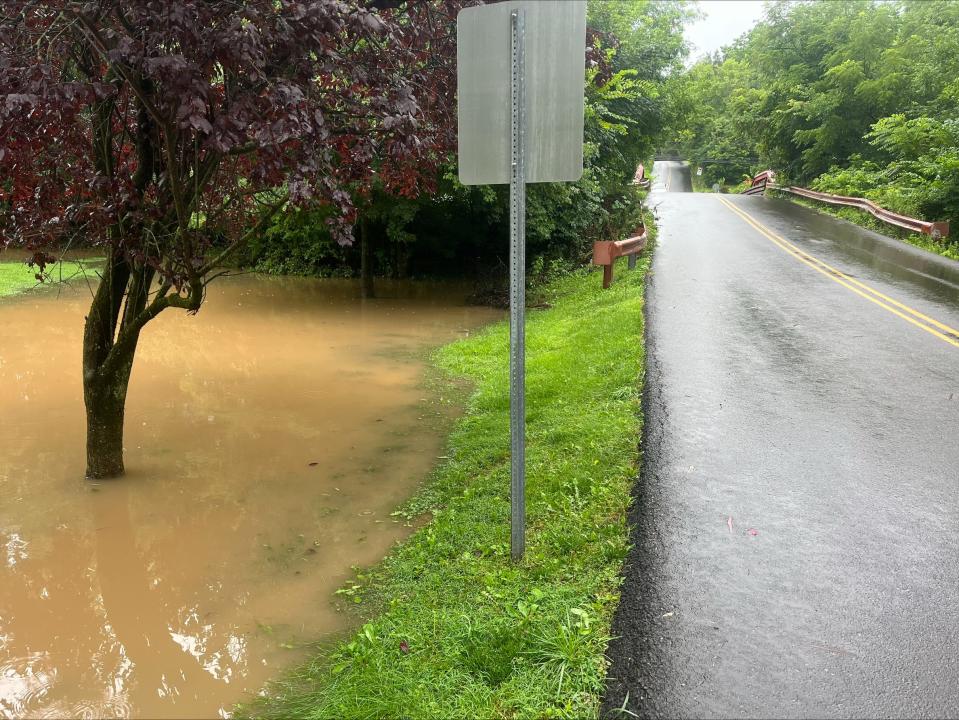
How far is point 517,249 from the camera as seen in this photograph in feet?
15.8

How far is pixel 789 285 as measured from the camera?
1409 centimetres

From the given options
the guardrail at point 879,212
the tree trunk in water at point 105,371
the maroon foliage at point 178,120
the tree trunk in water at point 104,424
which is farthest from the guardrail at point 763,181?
the tree trunk in water at point 104,424

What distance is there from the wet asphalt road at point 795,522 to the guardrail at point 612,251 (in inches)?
134

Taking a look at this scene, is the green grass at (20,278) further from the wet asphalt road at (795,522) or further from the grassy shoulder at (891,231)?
the grassy shoulder at (891,231)

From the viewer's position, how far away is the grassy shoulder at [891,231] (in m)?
18.3

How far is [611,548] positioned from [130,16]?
529 cm

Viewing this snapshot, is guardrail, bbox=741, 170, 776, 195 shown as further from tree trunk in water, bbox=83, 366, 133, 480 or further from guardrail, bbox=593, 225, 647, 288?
tree trunk in water, bbox=83, 366, 133, 480

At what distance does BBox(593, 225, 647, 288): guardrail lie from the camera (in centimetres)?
1488

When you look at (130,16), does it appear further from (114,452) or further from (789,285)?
(789,285)

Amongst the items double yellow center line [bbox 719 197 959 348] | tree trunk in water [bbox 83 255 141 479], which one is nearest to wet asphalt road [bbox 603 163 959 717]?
double yellow center line [bbox 719 197 959 348]

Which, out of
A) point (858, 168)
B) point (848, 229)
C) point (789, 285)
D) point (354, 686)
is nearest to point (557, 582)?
point (354, 686)

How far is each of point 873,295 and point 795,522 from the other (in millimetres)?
9010

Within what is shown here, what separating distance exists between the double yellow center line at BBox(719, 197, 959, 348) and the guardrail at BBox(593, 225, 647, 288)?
348cm

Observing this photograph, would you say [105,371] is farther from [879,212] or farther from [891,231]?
[879,212]
